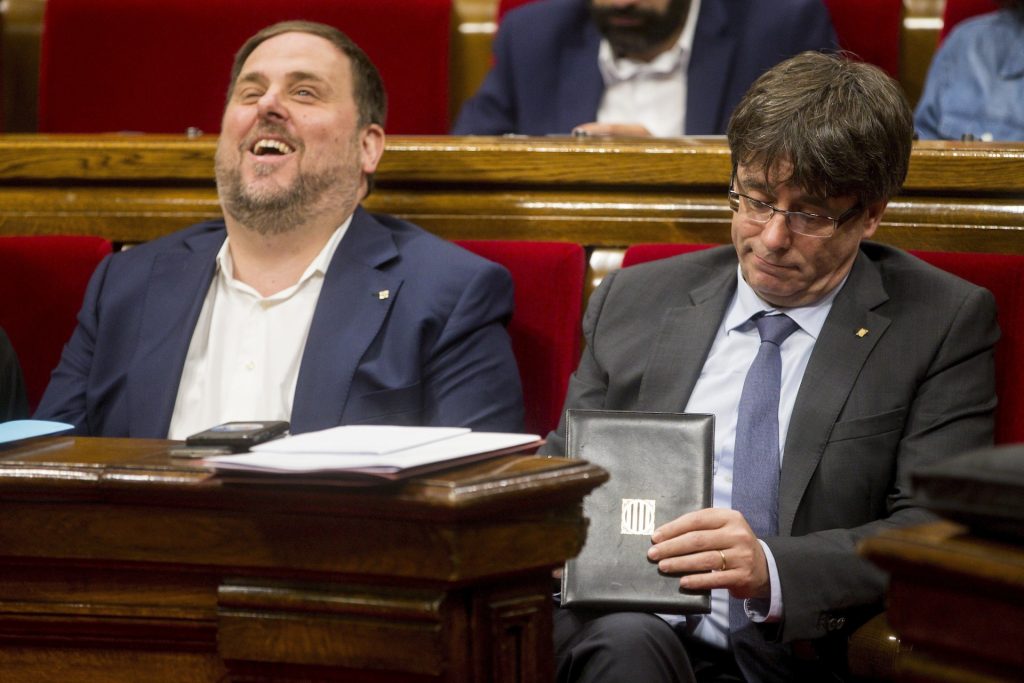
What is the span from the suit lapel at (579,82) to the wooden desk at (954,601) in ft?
4.35

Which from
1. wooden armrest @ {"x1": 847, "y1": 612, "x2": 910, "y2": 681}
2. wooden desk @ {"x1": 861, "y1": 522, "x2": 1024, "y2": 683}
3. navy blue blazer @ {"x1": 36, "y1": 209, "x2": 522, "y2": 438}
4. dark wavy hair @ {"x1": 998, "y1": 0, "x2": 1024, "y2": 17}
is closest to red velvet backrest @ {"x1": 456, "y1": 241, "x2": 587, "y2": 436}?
navy blue blazer @ {"x1": 36, "y1": 209, "x2": 522, "y2": 438}

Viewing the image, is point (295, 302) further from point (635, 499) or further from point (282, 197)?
point (635, 499)

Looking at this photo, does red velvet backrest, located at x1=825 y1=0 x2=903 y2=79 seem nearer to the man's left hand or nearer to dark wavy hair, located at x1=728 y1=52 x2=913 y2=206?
dark wavy hair, located at x1=728 y1=52 x2=913 y2=206

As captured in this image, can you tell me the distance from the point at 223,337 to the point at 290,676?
0.65 meters

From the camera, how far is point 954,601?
542mm

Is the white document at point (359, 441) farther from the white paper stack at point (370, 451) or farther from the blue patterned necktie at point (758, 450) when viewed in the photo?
the blue patterned necktie at point (758, 450)

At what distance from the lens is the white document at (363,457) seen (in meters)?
0.69

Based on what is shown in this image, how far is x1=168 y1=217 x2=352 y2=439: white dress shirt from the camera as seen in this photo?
1.29 metres

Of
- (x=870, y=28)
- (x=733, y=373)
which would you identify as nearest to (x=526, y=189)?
(x=733, y=373)

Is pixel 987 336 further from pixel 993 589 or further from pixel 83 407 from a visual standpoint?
pixel 83 407

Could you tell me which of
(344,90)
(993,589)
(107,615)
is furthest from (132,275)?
(993,589)

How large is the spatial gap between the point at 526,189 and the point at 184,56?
0.79 metres

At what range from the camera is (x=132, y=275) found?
4.41 feet

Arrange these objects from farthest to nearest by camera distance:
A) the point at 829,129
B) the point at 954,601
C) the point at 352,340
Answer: the point at 352,340 → the point at 829,129 → the point at 954,601
